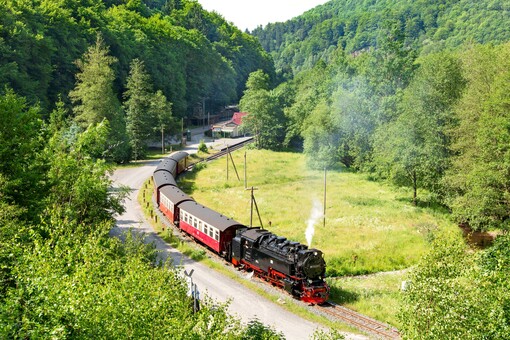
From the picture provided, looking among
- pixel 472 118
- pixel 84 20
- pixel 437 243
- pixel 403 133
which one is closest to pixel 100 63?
pixel 84 20

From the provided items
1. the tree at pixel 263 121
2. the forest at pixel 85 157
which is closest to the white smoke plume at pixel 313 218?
the forest at pixel 85 157

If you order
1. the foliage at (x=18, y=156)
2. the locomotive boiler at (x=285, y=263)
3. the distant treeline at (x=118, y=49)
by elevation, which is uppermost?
the distant treeline at (x=118, y=49)

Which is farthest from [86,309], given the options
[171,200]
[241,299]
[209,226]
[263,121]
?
[263,121]

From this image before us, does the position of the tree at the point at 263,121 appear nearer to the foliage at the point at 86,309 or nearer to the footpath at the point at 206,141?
the footpath at the point at 206,141

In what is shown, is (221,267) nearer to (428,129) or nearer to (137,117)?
(428,129)

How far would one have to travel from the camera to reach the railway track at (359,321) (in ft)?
75.8

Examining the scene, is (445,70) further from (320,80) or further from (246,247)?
(320,80)

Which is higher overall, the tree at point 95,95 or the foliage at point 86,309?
the tree at point 95,95

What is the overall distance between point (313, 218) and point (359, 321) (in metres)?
20.4

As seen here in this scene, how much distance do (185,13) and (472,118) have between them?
478 feet

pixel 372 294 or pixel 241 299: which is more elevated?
pixel 241 299

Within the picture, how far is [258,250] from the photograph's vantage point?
29.0 metres

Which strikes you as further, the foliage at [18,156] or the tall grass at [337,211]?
the tall grass at [337,211]

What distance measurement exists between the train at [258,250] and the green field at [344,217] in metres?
2.62
